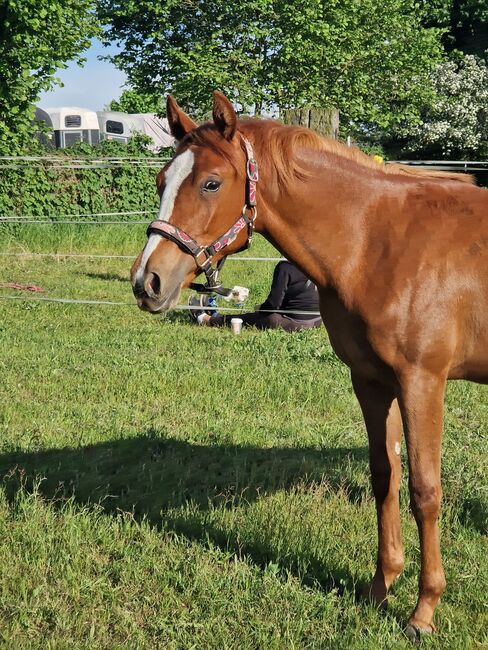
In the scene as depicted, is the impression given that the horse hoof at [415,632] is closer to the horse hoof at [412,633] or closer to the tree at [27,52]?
the horse hoof at [412,633]

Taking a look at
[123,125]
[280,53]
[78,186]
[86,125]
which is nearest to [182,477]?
[78,186]

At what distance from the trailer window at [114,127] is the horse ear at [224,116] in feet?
92.3

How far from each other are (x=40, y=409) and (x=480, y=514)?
337 cm

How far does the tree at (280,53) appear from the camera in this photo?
22.3 metres

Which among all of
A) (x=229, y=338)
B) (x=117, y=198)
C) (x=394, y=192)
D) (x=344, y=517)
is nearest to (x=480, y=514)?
(x=344, y=517)

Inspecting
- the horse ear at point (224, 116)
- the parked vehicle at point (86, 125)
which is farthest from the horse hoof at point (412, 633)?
the parked vehicle at point (86, 125)

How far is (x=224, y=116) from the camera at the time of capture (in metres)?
2.79

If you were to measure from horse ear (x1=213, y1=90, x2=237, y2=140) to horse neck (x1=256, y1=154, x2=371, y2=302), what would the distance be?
25cm

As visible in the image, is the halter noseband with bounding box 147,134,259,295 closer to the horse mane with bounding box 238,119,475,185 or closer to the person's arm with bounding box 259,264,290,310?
the horse mane with bounding box 238,119,475,185

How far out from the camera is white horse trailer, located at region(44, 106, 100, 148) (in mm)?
28125

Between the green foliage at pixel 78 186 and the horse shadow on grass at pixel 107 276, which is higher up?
the green foliage at pixel 78 186

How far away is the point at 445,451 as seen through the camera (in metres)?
4.88

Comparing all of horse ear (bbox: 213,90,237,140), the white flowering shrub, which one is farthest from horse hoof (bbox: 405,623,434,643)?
the white flowering shrub

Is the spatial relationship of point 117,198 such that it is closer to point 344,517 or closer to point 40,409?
point 40,409
